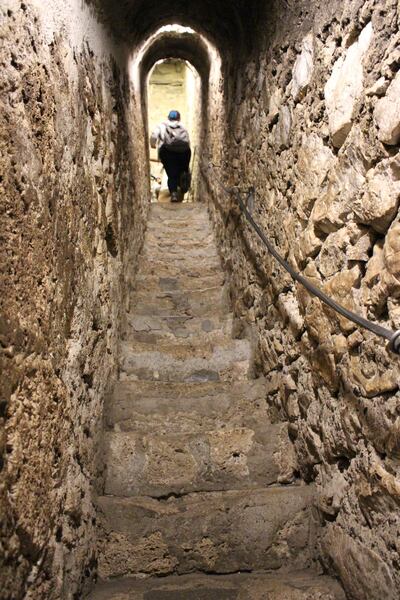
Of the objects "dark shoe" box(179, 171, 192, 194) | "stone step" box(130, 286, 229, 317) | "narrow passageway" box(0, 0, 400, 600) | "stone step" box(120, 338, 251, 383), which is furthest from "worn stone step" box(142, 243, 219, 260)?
"dark shoe" box(179, 171, 192, 194)

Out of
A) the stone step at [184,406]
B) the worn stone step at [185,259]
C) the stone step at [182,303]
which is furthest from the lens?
the worn stone step at [185,259]

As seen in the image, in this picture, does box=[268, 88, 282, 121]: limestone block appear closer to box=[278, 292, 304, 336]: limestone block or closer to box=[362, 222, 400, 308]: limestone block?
box=[278, 292, 304, 336]: limestone block

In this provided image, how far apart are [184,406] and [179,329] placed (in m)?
0.82

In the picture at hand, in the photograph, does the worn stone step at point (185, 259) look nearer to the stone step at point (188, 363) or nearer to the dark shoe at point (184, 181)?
the stone step at point (188, 363)

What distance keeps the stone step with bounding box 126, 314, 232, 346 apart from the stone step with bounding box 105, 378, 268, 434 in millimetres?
486

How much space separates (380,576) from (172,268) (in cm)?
266

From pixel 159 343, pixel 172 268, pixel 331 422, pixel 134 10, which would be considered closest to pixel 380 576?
pixel 331 422

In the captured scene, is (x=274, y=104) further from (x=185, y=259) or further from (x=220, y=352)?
(x=185, y=259)

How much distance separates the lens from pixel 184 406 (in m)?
2.05

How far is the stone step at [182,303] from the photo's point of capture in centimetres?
300

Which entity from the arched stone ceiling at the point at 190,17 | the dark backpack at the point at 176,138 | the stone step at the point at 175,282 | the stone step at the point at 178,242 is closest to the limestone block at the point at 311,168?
the arched stone ceiling at the point at 190,17

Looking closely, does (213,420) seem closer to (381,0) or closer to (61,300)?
(61,300)

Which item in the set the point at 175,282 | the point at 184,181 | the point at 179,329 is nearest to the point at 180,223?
the point at 175,282

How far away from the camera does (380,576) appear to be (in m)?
1.15
